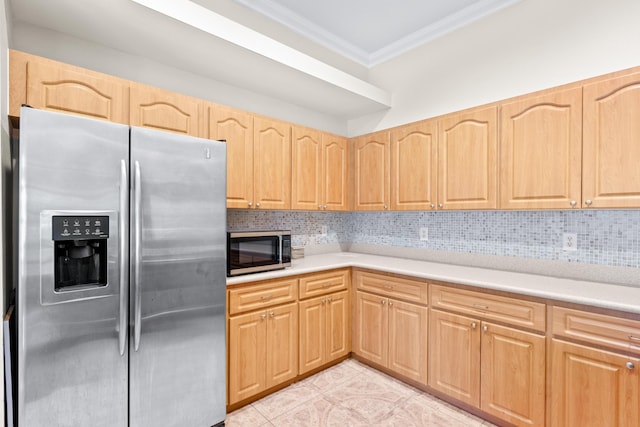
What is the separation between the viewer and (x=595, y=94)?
1811 millimetres

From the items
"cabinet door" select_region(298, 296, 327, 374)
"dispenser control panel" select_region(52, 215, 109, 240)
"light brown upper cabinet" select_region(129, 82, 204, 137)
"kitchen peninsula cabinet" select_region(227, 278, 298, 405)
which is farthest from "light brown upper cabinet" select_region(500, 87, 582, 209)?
"dispenser control panel" select_region(52, 215, 109, 240)

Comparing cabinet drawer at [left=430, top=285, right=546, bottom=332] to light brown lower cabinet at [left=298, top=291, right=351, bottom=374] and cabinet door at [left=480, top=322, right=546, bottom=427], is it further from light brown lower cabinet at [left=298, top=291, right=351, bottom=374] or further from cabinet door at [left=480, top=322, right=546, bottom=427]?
light brown lower cabinet at [left=298, top=291, right=351, bottom=374]

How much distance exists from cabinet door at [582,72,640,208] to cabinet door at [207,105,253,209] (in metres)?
2.13

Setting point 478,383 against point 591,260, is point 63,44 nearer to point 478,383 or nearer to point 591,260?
point 478,383

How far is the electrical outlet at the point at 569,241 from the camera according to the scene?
2.13 meters

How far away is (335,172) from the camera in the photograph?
306 centimetres

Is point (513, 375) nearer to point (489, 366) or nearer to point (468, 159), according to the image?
point (489, 366)

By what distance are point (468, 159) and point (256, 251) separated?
169 centimetres

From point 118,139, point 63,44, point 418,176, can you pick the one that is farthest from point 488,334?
point 63,44

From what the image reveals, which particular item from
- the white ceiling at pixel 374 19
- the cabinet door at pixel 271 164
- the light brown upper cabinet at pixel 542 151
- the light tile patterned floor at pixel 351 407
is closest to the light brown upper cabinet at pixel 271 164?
the cabinet door at pixel 271 164

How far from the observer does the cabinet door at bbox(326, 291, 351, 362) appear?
2.60 meters

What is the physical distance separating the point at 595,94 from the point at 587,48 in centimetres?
49

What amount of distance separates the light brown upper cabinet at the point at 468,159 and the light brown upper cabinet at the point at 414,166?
66 millimetres


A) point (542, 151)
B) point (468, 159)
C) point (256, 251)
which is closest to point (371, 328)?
point (256, 251)
